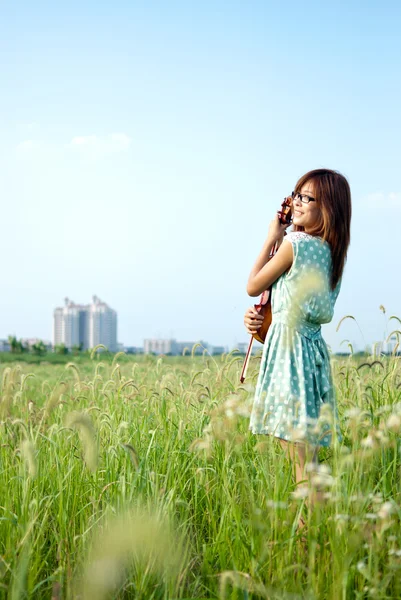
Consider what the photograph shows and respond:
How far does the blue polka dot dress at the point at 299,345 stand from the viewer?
3.49 meters

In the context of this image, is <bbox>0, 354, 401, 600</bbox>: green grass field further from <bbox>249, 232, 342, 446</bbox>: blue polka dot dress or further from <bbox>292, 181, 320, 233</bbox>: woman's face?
<bbox>292, 181, 320, 233</bbox>: woman's face

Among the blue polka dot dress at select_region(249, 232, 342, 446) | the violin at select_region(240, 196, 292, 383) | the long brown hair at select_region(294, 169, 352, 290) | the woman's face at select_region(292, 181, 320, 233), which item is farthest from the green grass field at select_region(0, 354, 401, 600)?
the woman's face at select_region(292, 181, 320, 233)

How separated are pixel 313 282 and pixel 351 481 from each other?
953 mm

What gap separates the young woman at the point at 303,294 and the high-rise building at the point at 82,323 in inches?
3591

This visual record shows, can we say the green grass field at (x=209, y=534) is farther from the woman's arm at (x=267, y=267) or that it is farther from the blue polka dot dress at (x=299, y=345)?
the woman's arm at (x=267, y=267)

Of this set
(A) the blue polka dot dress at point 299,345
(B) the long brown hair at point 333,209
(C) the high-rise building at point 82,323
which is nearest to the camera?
(A) the blue polka dot dress at point 299,345

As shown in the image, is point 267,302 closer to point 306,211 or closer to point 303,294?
point 303,294

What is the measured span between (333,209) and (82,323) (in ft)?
313

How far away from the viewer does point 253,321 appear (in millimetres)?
3834

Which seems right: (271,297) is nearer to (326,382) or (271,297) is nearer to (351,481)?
(326,382)

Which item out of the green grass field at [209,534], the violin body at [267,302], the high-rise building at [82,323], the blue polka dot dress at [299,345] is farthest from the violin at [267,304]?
the high-rise building at [82,323]

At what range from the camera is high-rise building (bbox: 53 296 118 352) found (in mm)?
95475

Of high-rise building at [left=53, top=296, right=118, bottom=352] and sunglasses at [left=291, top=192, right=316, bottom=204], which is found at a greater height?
high-rise building at [left=53, top=296, right=118, bottom=352]

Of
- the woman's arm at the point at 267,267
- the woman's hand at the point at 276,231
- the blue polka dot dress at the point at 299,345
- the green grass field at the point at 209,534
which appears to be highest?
the woman's hand at the point at 276,231
